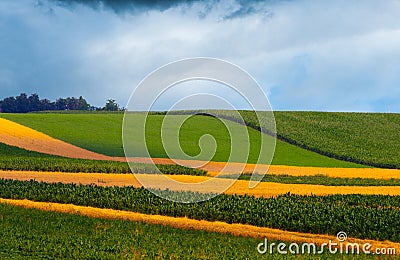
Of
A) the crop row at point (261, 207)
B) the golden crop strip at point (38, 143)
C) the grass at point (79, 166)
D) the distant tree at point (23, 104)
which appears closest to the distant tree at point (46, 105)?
the distant tree at point (23, 104)

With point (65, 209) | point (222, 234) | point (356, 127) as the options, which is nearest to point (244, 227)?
point (222, 234)

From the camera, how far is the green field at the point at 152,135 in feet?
214

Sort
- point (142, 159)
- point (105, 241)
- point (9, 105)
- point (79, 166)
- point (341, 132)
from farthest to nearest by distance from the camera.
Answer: point (9, 105), point (341, 132), point (142, 159), point (79, 166), point (105, 241)

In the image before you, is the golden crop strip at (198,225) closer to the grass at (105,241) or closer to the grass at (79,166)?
the grass at (105,241)

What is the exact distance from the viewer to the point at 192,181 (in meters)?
42.0

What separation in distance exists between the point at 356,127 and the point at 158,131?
121ft

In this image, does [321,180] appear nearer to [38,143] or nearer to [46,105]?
[38,143]

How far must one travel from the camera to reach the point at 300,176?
169 ft

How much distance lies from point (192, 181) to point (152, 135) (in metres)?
32.8

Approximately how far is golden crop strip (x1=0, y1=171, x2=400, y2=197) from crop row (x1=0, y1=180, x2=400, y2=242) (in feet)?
14.4

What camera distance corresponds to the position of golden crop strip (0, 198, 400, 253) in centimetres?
2216

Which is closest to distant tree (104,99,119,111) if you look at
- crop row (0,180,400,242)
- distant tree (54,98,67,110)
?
distant tree (54,98,67,110)

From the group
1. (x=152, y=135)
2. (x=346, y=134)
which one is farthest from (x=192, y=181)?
(x=346, y=134)

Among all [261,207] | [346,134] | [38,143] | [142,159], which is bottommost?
[261,207]
